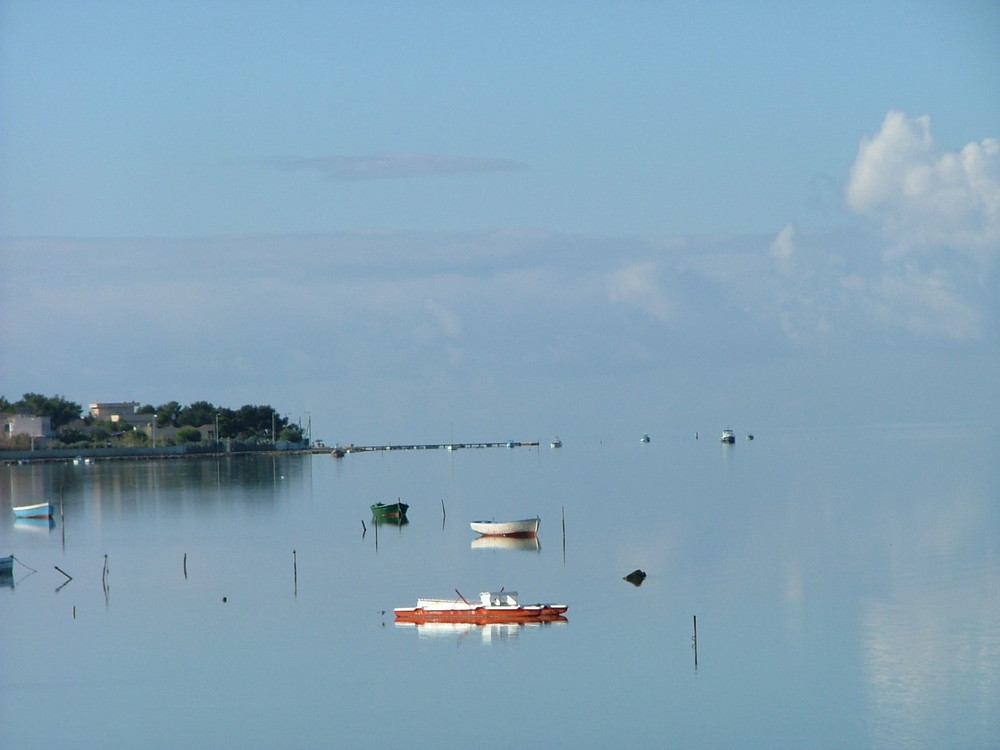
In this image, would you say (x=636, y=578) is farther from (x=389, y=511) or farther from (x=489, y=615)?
(x=389, y=511)

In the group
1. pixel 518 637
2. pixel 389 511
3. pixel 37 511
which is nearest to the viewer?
pixel 518 637

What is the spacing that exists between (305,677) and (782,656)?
16565mm

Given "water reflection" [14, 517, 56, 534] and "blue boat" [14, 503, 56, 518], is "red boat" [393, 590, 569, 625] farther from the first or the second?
"blue boat" [14, 503, 56, 518]

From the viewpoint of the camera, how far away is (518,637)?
167ft

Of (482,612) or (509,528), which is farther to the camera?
(509,528)

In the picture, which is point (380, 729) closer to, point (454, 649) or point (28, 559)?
point (454, 649)

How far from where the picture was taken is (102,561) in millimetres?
76500

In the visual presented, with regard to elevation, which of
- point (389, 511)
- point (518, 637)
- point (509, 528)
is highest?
point (389, 511)

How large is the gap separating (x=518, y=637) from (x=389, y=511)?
52.9 metres

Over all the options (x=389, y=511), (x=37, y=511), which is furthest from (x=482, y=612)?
(x=37, y=511)

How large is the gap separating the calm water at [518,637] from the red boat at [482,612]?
1.02 metres

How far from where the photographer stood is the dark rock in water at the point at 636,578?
2500 inches

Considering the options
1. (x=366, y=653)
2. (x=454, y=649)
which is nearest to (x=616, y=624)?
(x=454, y=649)

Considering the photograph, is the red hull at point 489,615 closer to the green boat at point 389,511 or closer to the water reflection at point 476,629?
the water reflection at point 476,629
